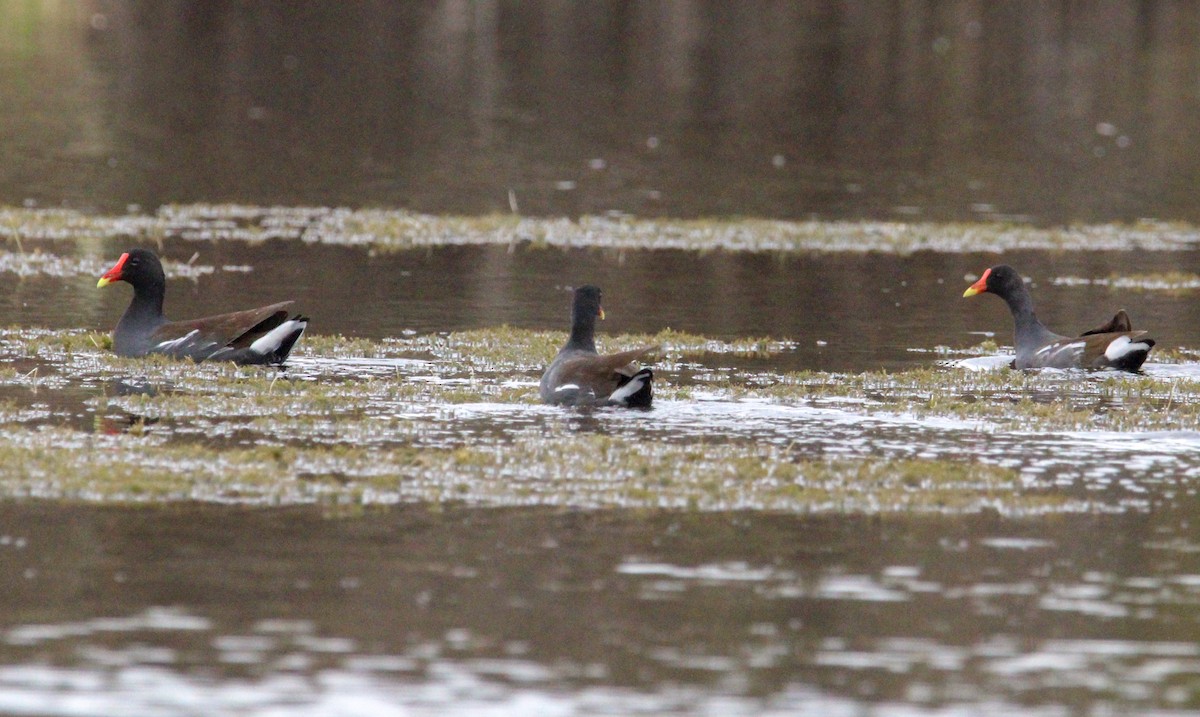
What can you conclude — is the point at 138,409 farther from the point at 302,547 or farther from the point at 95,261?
the point at 95,261

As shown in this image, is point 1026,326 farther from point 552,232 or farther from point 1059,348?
point 552,232

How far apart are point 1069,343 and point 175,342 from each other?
9247 millimetres

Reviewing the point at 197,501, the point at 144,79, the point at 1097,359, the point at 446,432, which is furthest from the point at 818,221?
the point at 144,79

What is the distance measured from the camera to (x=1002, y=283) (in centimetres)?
2188

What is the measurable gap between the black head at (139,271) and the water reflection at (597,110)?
1532 cm

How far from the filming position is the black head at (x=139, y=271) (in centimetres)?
2009

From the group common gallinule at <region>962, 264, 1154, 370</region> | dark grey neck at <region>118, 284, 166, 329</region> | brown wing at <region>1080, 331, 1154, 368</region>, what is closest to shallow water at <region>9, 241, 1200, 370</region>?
common gallinule at <region>962, 264, 1154, 370</region>

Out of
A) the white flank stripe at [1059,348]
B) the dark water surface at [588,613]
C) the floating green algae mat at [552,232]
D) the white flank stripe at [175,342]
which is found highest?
the floating green algae mat at [552,232]

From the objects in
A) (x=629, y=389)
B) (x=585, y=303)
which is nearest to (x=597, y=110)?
(x=585, y=303)

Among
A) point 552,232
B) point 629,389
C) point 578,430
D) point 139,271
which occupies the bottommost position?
point 578,430

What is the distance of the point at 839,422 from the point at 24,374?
24.8 feet

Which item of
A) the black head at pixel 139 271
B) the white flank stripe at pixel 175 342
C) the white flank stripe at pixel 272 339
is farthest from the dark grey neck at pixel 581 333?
the black head at pixel 139 271

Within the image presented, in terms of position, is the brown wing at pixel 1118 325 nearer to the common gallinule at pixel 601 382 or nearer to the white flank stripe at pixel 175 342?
the common gallinule at pixel 601 382

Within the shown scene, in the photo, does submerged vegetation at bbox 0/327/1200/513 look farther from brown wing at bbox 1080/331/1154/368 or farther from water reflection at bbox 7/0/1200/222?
water reflection at bbox 7/0/1200/222
